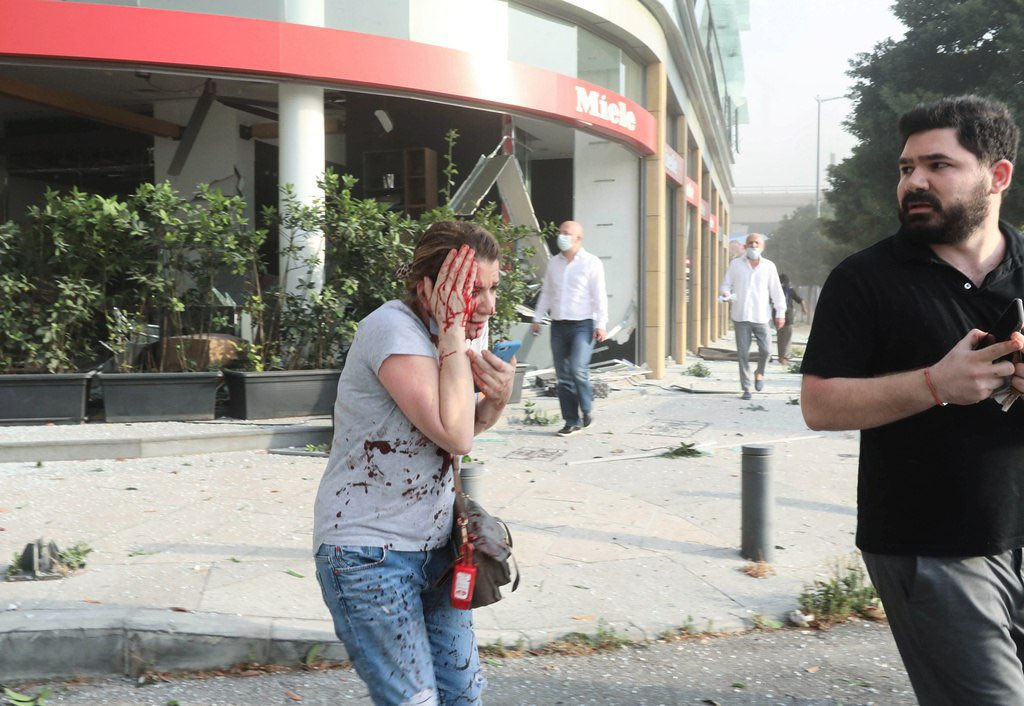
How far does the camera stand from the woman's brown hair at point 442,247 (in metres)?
2.44

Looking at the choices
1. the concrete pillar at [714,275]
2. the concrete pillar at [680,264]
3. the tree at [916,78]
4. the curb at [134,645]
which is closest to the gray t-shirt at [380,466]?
the curb at [134,645]

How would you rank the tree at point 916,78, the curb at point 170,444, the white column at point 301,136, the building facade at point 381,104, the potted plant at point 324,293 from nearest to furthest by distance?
1. the curb at point 170,444
2. the potted plant at point 324,293
3. the building facade at point 381,104
4. the white column at point 301,136
5. the tree at point 916,78

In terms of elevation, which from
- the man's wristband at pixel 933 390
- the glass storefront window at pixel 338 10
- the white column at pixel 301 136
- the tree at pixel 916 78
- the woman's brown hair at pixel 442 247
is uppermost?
the tree at pixel 916 78

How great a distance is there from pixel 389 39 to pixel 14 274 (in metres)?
4.71

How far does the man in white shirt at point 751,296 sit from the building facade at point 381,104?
3.01 meters

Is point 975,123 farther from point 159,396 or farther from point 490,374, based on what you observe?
point 159,396

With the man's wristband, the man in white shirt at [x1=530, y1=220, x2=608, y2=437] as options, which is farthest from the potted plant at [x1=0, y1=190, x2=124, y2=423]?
the man's wristband

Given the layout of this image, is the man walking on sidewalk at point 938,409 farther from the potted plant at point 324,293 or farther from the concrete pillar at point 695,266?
the concrete pillar at point 695,266

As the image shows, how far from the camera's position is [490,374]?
241 cm

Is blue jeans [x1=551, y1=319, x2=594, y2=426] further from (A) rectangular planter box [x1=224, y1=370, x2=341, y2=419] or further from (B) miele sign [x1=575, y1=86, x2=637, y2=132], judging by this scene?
(B) miele sign [x1=575, y1=86, x2=637, y2=132]

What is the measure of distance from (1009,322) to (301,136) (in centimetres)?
955

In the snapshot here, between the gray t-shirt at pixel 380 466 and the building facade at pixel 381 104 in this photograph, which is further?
the building facade at pixel 381 104

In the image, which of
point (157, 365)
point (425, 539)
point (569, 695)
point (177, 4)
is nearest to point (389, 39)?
point (177, 4)

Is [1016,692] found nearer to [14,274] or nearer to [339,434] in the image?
[339,434]
